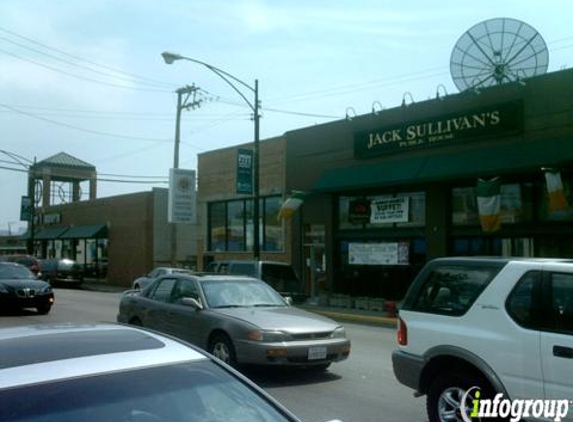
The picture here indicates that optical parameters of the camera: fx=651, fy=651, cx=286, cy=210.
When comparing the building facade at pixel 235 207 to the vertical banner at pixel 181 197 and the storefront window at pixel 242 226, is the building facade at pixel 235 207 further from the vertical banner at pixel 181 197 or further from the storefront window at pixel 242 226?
the vertical banner at pixel 181 197

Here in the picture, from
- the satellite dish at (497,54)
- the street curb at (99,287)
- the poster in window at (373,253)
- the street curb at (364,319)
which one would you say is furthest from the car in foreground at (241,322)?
the street curb at (99,287)

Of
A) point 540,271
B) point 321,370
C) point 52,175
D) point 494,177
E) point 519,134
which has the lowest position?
point 321,370

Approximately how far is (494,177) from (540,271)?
13540 mm

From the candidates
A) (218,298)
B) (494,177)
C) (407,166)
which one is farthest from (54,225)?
(218,298)

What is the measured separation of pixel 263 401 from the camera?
3125 millimetres

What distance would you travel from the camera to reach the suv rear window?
19.4ft

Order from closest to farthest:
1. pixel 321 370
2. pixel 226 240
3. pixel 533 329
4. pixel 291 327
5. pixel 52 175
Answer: pixel 533 329 < pixel 291 327 < pixel 321 370 < pixel 226 240 < pixel 52 175

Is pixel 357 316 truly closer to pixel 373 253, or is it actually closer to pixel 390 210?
pixel 373 253

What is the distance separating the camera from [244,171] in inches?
1003

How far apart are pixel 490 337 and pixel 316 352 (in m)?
3.48

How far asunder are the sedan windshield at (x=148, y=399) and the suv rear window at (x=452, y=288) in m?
3.35

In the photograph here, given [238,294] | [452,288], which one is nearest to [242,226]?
[238,294]

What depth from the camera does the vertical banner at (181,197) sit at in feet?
103

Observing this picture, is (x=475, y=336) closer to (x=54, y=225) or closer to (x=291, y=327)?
(x=291, y=327)
